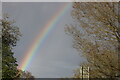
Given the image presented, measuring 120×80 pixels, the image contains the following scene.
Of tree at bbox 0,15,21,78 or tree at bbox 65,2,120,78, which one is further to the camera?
tree at bbox 0,15,21,78

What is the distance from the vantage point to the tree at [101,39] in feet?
37.7

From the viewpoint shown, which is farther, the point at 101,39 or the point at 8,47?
the point at 8,47

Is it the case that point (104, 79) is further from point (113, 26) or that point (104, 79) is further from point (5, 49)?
point (5, 49)

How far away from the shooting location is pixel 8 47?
21688 millimetres

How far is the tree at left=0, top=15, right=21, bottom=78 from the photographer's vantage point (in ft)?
67.9

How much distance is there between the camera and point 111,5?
11.5m

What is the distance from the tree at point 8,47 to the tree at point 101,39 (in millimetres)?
9639

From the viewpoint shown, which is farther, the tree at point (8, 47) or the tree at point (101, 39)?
the tree at point (8, 47)

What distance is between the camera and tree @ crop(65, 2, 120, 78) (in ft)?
37.7

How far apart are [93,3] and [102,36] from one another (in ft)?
5.20

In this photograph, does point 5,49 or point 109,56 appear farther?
point 5,49

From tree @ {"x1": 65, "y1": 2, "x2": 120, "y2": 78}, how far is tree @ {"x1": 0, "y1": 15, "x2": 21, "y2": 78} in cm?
964

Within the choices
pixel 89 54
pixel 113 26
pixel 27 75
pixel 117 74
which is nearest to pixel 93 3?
pixel 113 26

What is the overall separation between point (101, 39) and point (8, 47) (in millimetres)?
11596
